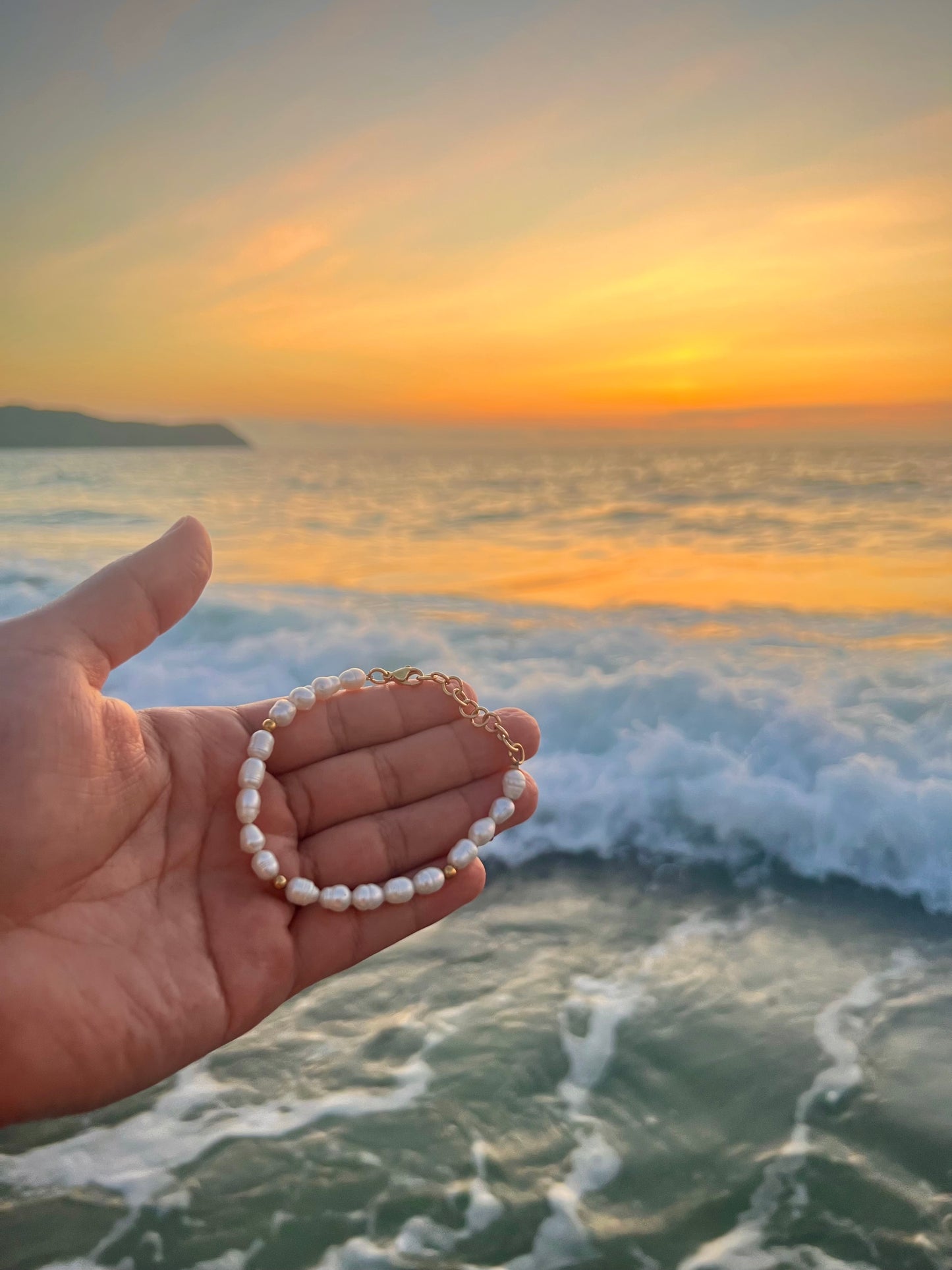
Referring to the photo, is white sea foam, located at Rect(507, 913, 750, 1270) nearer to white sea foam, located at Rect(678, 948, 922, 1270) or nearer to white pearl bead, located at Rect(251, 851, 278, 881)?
white sea foam, located at Rect(678, 948, 922, 1270)

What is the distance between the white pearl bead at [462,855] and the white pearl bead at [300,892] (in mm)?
394

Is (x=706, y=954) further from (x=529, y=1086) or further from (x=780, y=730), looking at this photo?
(x=780, y=730)

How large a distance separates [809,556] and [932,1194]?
9.01 metres

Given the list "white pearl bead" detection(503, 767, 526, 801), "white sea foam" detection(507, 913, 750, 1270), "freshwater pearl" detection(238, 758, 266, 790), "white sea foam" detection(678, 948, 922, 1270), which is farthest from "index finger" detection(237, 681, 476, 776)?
"white sea foam" detection(678, 948, 922, 1270)

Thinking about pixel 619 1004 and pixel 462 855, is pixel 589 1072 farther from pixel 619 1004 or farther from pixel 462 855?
pixel 462 855

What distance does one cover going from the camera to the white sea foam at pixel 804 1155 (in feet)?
8.69

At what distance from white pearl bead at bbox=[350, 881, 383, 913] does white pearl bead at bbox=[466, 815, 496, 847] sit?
12.4 inches

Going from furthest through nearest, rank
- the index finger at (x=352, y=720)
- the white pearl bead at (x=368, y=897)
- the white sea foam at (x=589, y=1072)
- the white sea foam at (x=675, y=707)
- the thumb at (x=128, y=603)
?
1. the white sea foam at (x=675, y=707)
2. the index finger at (x=352, y=720)
3. the white sea foam at (x=589, y=1072)
4. the white pearl bead at (x=368, y=897)
5. the thumb at (x=128, y=603)

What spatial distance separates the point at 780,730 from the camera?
5.96 metres

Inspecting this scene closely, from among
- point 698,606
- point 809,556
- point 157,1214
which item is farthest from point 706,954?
point 809,556

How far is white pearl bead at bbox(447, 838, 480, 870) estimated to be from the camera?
105 inches

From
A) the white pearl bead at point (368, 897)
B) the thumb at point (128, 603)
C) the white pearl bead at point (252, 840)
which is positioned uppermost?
the thumb at point (128, 603)

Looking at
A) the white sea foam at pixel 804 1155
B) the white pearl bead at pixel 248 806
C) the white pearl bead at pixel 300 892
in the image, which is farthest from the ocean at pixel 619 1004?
the white pearl bead at pixel 248 806

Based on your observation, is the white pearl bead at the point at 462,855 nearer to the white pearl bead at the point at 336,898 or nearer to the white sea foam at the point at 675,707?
the white pearl bead at the point at 336,898
